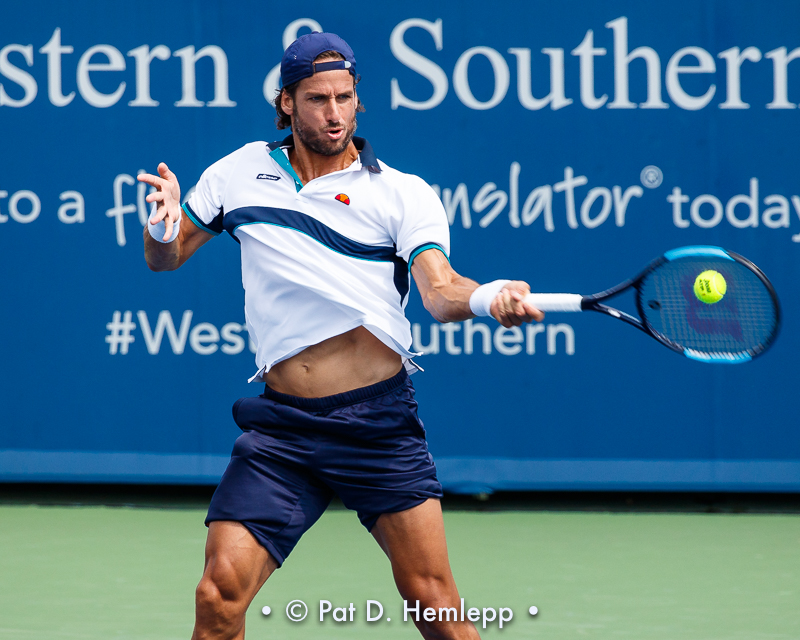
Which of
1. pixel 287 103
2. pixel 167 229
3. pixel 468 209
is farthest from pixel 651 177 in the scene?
pixel 167 229

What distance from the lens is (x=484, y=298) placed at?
262 centimetres

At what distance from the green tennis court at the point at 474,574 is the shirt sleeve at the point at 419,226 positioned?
1525 mm

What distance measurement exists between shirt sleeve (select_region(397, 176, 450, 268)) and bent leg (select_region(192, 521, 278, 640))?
0.80 m

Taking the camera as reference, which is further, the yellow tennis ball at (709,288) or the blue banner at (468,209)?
the blue banner at (468,209)

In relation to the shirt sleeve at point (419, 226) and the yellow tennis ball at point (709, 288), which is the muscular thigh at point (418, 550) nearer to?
the shirt sleeve at point (419, 226)

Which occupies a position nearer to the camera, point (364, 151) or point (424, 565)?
point (424, 565)

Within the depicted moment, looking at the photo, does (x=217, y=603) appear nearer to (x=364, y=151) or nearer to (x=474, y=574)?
(x=364, y=151)

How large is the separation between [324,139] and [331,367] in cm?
58

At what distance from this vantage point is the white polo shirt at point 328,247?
2.91m

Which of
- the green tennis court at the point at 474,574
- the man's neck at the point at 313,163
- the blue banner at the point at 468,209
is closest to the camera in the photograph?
the man's neck at the point at 313,163

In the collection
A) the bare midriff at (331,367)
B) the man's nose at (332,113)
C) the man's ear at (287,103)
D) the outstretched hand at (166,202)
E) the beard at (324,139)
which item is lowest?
the bare midriff at (331,367)

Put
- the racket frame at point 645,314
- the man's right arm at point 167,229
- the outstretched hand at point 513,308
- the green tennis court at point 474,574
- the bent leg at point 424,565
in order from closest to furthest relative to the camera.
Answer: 1. the outstretched hand at point 513,308
2. the racket frame at point 645,314
3. the bent leg at point 424,565
4. the man's right arm at point 167,229
5. the green tennis court at point 474,574

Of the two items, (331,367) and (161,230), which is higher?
(161,230)

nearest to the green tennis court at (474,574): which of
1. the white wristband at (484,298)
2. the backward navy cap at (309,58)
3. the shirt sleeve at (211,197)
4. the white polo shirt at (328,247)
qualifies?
the white polo shirt at (328,247)
